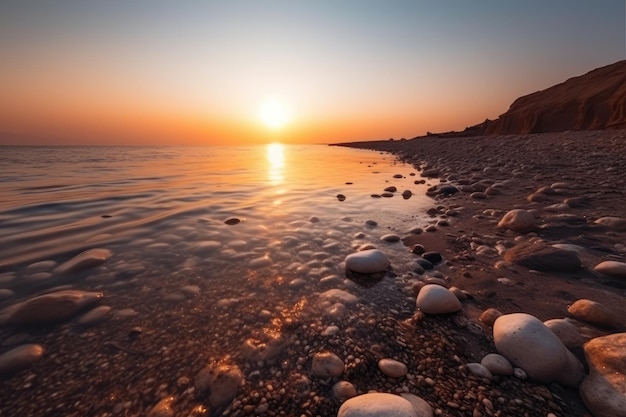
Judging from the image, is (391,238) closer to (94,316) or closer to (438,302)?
(438,302)

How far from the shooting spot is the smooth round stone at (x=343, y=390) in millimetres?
1482

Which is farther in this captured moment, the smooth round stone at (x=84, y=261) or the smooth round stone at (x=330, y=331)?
the smooth round stone at (x=84, y=261)

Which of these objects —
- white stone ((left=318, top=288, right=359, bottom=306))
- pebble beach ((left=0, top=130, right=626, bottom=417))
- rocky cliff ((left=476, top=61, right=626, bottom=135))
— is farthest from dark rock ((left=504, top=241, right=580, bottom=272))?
rocky cliff ((left=476, top=61, right=626, bottom=135))

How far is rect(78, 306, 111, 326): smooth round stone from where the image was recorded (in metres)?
2.12

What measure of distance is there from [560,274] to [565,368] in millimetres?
1576

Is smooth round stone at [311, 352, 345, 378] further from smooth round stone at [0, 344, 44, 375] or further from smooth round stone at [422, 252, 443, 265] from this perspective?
smooth round stone at [422, 252, 443, 265]

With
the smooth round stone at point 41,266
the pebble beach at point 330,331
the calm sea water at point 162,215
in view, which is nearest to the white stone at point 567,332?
the pebble beach at point 330,331

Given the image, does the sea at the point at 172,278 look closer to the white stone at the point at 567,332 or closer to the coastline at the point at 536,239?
the coastline at the point at 536,239

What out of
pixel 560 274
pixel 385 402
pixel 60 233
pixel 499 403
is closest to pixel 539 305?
pixel 560 274

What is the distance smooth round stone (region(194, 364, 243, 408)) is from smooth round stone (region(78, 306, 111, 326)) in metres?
1.15

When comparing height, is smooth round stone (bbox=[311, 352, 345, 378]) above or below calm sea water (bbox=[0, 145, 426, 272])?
below

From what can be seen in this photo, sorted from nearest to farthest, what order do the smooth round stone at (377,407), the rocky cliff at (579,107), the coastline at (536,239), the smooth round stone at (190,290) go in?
the smooth round stone at (377,407), the coastline at (536,239), the smooth round stone at (190,290), the rocky cliff at (579,107)

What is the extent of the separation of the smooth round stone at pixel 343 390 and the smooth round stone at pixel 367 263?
147cm

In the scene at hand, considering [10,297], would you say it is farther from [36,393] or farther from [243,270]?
[243,270]
